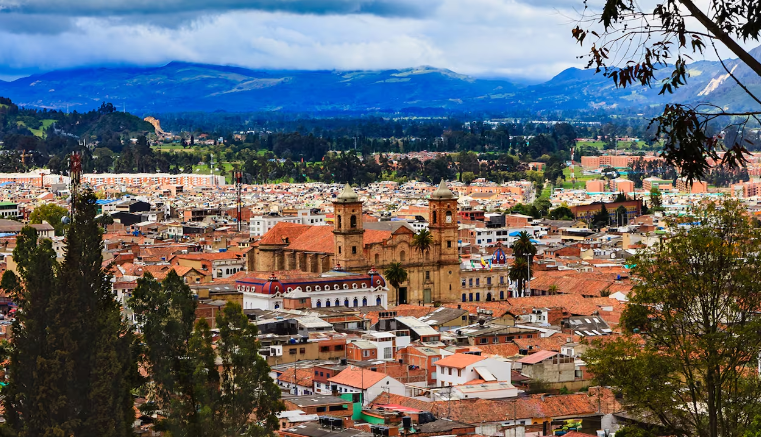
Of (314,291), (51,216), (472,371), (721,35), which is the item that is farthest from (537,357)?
(51,216)

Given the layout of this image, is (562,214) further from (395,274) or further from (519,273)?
(395,274)

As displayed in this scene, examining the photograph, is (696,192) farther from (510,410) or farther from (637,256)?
(637,256)

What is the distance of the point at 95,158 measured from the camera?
189500mm

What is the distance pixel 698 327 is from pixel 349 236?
43292 mm

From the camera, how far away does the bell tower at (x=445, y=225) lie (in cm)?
6450

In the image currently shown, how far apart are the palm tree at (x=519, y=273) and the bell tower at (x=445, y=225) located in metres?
4.24

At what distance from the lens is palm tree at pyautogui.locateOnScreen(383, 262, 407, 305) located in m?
61.9

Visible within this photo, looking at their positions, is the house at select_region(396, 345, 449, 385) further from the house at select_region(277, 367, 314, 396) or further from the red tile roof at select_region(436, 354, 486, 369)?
the house at select_region(277, 367, 314, 396)

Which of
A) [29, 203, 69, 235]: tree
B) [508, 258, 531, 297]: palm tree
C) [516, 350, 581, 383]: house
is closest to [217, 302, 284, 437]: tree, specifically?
[516, 350, 581, 383]: house

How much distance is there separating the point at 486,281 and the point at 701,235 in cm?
4757

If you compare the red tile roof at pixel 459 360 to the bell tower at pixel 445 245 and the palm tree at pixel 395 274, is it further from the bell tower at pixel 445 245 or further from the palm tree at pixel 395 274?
the bell tower at pixel 445 245

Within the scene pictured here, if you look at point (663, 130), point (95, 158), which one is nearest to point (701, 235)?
point (663, 130)

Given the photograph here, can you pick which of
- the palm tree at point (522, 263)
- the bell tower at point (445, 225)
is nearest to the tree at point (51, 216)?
the palm tree at point (522, 263)

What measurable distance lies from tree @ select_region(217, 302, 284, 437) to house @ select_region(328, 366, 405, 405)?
43.0 ft
